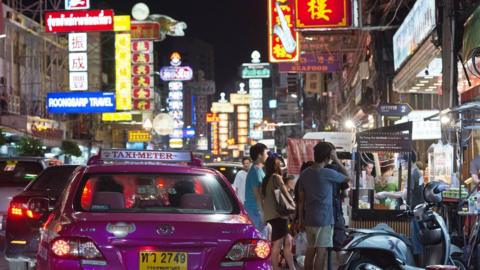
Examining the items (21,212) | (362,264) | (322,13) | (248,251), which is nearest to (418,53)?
(322,13)

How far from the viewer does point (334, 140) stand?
18531mm

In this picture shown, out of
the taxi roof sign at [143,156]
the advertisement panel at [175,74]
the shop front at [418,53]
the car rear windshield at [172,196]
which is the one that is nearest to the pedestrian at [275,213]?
the car rear windshield at [172,196]

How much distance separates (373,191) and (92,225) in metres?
7.37

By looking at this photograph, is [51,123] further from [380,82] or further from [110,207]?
[110,207]

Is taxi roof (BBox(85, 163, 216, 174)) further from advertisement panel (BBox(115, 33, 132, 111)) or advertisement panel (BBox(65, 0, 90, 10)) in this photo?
advertisement panel (BBox(115, 33, 132, 111))

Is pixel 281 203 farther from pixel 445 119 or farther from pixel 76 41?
pixel 76 41

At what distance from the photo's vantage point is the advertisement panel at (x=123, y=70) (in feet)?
135

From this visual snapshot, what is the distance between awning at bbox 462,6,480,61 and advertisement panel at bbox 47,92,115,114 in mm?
25979

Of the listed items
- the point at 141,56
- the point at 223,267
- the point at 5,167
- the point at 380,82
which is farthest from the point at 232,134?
the point at 223,267

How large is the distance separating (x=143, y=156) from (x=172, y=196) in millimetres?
515

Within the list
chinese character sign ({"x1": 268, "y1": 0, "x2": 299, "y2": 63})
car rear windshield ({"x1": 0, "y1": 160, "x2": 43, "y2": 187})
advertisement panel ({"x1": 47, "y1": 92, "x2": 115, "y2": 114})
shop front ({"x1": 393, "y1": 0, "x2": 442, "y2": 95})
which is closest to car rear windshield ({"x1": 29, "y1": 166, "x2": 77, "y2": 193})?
car rear windshield ({"x1": 0, "y1": 160, "x2": 43, "y2": 187})

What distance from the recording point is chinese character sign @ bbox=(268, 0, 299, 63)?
25719 mm

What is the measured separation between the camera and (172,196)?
7469 millimetres

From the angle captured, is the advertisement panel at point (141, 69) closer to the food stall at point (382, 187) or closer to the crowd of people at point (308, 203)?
the food stall at point (382, 187)
